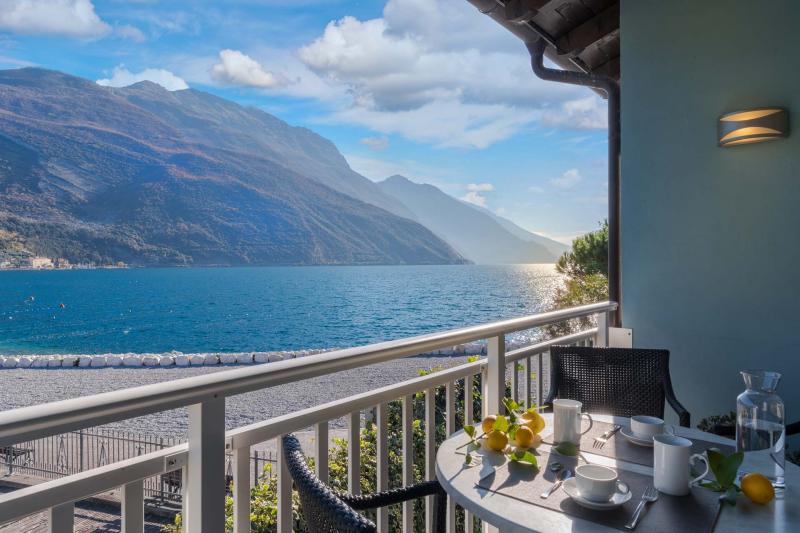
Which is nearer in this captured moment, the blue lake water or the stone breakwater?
the stone breakwater

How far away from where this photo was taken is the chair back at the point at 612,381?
219 cm

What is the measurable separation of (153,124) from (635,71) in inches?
3209

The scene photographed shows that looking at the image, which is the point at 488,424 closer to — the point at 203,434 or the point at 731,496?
the point at 731,496

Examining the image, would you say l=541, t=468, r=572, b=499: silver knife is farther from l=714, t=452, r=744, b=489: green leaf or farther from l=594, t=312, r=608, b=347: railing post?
l=594, t=312, r=608, b=347: railing post

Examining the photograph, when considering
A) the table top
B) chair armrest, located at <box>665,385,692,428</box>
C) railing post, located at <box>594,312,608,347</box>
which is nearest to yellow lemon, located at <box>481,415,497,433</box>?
the table top

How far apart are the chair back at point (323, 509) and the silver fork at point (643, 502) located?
0.55m

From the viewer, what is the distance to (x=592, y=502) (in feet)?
3.53

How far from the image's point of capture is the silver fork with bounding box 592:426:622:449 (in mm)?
1473

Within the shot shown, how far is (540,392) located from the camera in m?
2.59

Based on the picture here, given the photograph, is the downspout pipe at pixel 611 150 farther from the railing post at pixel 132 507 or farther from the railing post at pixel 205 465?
the railing post at pixel 132 507

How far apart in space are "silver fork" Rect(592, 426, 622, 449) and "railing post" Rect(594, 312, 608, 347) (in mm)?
1664

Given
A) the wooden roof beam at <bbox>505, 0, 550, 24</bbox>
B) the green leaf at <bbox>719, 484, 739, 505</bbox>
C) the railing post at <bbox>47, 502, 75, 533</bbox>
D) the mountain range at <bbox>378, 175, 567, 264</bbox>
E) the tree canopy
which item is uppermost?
the mountain range at <bbox>378, 175, 567, 264</bbox>

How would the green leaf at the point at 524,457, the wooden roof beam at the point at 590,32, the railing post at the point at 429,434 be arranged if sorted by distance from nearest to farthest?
1. the green leaf at the point at 524,457
2. the railing post at the point at 429,434
3. the wooden roof beam at the point at 590,32

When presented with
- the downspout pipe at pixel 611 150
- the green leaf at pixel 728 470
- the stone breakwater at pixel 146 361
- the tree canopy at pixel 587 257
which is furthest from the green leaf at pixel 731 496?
the stone breakwater at pixel 146 361
